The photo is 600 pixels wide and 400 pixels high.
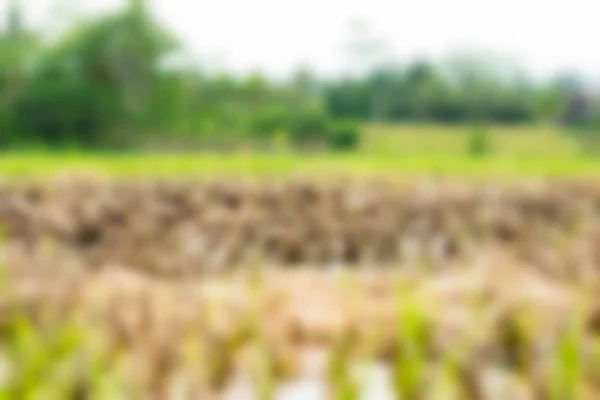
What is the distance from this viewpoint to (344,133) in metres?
2.77

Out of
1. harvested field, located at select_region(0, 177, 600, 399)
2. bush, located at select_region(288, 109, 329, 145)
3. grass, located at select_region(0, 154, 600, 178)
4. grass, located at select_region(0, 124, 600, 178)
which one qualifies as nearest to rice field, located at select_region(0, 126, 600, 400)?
harvested field, located at select_region(0, 177, 600, 399)

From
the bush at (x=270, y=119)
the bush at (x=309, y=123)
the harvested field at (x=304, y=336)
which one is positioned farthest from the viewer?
the bush at (x=309, y=123)

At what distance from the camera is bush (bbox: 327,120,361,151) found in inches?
105

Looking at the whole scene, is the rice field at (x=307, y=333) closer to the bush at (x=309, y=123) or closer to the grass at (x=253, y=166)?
the bush at (x=309, y=123)

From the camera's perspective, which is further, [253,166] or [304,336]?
[253,166]

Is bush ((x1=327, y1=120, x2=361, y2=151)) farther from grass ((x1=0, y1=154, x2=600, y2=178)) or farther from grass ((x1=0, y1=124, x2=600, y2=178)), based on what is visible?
grass ((x1=0, y1=154, x2=600, y2=178))

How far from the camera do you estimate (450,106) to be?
10.7 ft

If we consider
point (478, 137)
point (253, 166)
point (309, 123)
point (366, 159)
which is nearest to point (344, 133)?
point (309, 123)

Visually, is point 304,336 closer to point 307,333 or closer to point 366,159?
point 307,333

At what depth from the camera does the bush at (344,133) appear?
2.67m

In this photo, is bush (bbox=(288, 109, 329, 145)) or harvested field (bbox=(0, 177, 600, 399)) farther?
bush (bbox=(288, 109, 329, 145))

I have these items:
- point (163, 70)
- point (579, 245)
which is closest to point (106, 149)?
point (163, 70)

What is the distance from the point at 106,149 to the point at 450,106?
184 cm

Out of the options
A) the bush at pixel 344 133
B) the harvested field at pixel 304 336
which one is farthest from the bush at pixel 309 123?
the harvested field at pixel 304 336
